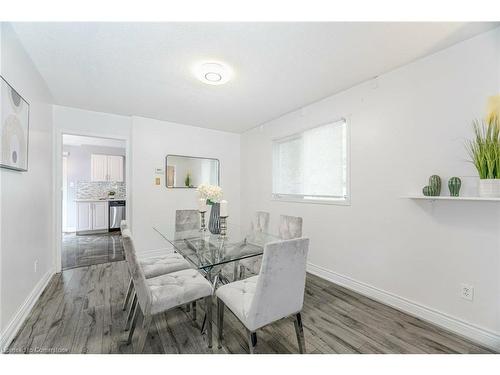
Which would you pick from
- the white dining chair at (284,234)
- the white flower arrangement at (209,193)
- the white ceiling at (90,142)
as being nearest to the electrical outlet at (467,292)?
the white dining chair at (284,234)

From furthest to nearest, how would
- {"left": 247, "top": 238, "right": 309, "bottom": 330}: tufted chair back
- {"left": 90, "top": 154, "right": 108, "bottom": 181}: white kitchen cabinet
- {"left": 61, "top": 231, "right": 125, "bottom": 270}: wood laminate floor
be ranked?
{"left": 90, "top": 154, "right": 108, "bottom": 181}: white kitchen cabinet < {"left": 61, "top": 231, "right": 125, "bottom": 270}: wood laminate floor < {"left": 247, "top": 238, "right": 309, "bottom": 330}: tufted chair back

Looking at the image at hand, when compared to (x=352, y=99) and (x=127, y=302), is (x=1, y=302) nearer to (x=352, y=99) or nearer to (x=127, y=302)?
(x=127, y=302)

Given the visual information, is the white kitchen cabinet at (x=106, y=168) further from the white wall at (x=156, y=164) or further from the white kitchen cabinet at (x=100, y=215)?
the white wall at (x=156, y=164)

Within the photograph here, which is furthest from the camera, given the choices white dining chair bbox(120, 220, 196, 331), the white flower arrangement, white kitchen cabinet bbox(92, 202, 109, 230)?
white kitchen cabinet bbox(92, 202, 109, 230)

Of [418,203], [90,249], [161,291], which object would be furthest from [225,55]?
[90,249]

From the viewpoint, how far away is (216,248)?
200 cm

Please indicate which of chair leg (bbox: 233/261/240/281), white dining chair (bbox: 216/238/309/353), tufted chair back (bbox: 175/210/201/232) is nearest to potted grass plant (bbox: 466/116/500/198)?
white dining chair (bbox: 216/238/309/353)

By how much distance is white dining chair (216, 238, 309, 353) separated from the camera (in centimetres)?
123

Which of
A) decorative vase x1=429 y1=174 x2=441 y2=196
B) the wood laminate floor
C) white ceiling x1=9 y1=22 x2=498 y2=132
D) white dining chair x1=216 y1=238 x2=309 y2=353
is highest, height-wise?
white ceiling x1=9 y1=22 x2=498 y2=132

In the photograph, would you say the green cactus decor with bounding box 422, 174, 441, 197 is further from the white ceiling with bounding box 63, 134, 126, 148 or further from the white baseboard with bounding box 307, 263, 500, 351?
the white ceiling with bounding box 63, 134, 126, 148

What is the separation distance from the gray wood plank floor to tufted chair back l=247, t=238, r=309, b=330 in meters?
0.44

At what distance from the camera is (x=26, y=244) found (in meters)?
2.00
